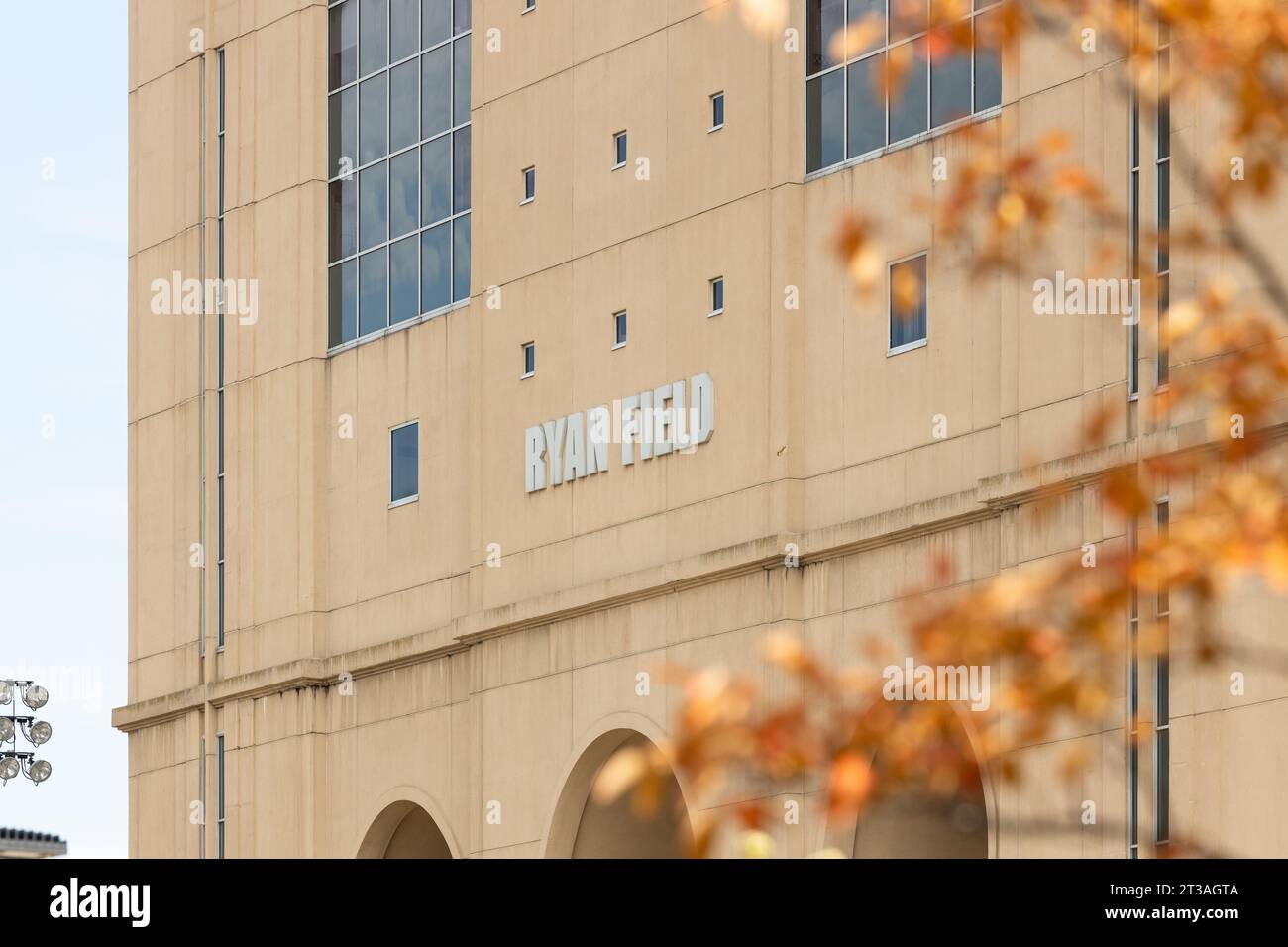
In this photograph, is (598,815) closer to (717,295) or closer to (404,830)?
(404,830)

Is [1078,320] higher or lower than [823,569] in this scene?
higher

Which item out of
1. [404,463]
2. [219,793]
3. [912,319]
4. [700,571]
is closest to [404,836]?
[219,793]

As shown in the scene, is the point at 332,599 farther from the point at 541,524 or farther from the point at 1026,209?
the point at 1026,209

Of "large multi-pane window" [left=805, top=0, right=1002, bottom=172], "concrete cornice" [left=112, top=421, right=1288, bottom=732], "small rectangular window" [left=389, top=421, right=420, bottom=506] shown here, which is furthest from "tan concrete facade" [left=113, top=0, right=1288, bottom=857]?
"large multi-pane window" [left=805, top=0, right=1002, bottom=172]

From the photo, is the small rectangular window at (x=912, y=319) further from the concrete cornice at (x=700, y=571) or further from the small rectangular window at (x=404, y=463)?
the small rectangular window at (x=404, y=463)

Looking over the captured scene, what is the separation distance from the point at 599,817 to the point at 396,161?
13.0 m

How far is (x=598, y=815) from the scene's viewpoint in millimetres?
42000

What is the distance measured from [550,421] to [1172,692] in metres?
13.7

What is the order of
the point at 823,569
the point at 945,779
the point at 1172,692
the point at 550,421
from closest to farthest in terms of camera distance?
the point at 945,779
the point at 1172,692
the point at 823,569
the point at 550,421

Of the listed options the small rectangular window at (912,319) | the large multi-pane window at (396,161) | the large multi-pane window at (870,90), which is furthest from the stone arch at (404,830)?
the large multi-pane window at (870,90)

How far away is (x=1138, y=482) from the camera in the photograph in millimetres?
8570

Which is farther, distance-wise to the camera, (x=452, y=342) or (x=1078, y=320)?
(x=452, y=342)

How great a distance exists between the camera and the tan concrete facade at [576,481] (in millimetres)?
34531
